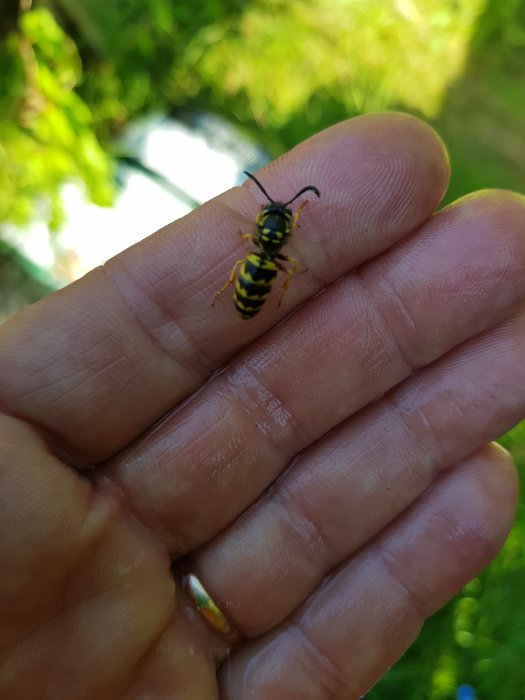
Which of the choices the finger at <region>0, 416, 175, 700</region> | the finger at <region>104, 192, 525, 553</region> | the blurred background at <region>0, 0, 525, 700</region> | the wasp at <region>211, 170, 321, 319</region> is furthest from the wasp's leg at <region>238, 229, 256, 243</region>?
the blurred background at <region>0, 0, 525, 700</region>

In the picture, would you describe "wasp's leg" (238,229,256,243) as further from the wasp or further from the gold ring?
the gold ring

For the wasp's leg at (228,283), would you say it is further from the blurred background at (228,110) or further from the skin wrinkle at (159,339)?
the blurred background at (228,110)

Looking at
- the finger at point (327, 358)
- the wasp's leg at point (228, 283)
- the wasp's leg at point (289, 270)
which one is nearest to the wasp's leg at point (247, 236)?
the wasp's leg at point (228, 283)

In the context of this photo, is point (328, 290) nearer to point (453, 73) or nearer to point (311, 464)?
point (311, 464)

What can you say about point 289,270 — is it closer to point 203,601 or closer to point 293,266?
point 293,266

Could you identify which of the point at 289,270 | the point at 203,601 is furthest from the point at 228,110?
the point at 203,601

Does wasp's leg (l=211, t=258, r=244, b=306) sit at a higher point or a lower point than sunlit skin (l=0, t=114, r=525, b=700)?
higher

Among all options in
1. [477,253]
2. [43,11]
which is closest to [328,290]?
[477,253]
